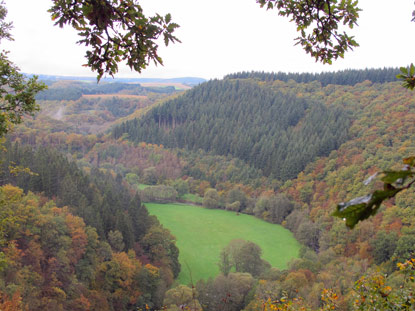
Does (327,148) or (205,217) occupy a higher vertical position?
(327,148)

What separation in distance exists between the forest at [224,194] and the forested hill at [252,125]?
0.49 m

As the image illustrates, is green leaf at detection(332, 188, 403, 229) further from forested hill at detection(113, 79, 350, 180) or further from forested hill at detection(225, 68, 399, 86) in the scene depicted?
forested hill at detection(225, 68, 399, 86)

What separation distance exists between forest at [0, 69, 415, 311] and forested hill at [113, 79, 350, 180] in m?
0.49

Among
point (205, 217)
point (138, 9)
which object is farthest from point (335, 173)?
point (138, 9)

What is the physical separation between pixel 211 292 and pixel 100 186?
2785 centimetres

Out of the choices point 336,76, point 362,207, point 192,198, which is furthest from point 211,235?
point 336,76

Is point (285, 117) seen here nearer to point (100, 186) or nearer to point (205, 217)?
point (205, 217)

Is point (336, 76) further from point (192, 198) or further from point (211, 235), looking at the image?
point (211, 235)

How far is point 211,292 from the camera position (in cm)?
2659

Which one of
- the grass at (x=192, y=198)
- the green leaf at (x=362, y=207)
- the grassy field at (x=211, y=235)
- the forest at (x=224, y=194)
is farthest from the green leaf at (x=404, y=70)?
the grass at (x=192, y=198)

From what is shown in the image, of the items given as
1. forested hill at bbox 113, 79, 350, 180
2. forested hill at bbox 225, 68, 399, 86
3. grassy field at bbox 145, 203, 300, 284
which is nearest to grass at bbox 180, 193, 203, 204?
grassy field at bbox 145, 203, 300, 284

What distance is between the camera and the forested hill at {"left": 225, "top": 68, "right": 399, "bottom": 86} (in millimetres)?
108750

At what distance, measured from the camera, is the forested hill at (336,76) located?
109 metres

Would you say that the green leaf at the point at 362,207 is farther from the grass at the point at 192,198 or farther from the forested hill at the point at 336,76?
the forested hill at the point at 336,76
